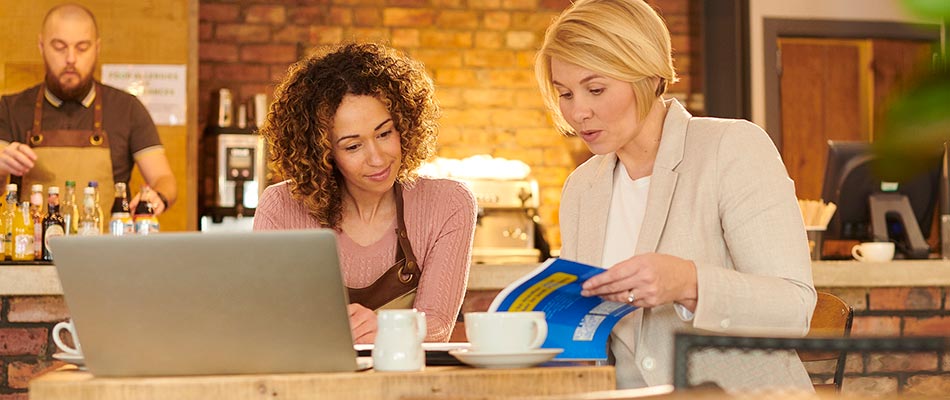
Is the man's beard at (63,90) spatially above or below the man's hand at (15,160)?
above

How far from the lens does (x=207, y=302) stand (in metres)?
1.14

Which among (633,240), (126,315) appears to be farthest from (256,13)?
(126,315)

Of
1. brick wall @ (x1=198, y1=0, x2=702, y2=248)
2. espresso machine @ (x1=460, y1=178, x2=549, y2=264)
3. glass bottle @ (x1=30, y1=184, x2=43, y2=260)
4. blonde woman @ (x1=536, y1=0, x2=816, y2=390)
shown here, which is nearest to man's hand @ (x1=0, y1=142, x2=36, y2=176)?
glass bottle @ (x1=30, y1=184, x2=43, y2=260)

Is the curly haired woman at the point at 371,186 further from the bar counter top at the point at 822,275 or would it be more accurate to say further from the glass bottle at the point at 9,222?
the glass bottle at the point at 9,222

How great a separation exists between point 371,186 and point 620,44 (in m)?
0.59

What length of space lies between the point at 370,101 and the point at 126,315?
0.96 metres

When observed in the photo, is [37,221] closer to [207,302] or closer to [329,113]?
[329,113]

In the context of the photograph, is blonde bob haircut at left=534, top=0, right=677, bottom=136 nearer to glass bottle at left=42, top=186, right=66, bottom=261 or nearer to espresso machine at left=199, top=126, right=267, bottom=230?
glass bottle at left=42, top=186, right=66, bottom=261

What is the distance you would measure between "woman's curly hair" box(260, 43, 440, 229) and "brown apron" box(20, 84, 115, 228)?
2.77 metres

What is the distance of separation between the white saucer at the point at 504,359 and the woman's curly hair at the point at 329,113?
88 cm

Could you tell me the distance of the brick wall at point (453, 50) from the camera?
19.2 feet

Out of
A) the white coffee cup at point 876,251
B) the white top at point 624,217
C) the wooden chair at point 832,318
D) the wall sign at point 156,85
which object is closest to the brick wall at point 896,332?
the white coffee cup at point 876,251

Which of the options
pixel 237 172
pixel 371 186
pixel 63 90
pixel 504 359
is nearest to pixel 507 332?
pixel 504 359

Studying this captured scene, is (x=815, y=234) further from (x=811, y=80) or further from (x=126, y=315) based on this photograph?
(x=126, y=315)
